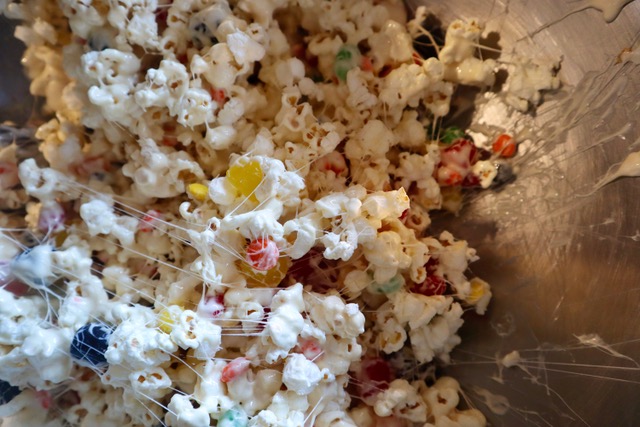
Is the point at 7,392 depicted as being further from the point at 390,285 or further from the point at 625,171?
the point at 625,171

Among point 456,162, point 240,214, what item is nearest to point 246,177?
point 240,214

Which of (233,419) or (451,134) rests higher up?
(451,134)

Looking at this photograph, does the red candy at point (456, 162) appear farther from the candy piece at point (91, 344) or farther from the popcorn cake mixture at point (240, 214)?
the candy piece at point (91, 344)

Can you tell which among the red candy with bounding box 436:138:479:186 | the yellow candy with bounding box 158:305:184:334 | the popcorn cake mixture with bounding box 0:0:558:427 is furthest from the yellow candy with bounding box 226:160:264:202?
the red candy with bounding box 436:138:479:186

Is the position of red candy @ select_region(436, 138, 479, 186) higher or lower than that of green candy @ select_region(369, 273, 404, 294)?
higher

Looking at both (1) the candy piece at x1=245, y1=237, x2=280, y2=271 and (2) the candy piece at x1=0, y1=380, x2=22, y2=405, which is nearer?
(1) the candy piece at x1=245, y1=237, x2=280, y2=271

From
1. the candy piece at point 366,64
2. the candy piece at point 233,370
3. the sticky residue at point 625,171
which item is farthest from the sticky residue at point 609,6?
the candy piece at point 233,370

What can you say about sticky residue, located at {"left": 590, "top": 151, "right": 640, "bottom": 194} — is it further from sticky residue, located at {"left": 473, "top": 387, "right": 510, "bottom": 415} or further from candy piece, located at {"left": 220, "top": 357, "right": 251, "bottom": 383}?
candy piece, located at {"left": 220, "top": 357, "right": 251, "bottom": 383}

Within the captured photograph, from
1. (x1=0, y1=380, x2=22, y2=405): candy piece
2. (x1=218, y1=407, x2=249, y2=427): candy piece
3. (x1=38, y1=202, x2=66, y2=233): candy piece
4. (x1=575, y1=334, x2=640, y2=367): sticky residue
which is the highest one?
(x1=575, y1=334, x2=640, y2=367): sticky residue
